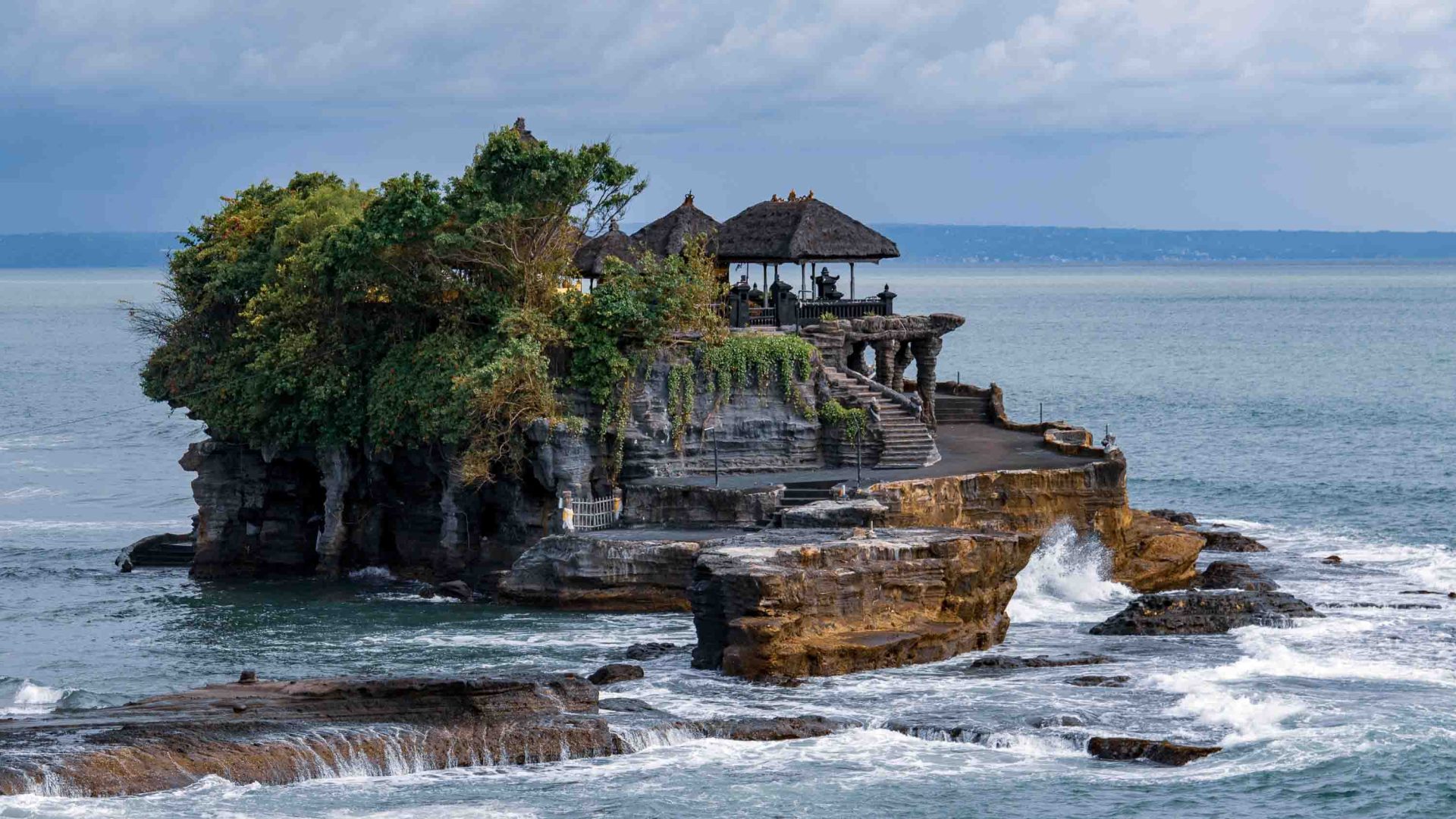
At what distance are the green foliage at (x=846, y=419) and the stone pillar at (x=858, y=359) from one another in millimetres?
5312

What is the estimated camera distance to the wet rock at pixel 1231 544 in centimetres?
5638

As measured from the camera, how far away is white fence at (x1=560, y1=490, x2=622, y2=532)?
4791cm

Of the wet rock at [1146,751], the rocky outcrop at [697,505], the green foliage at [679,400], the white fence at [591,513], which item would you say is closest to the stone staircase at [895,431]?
the green foliage at [679,400]

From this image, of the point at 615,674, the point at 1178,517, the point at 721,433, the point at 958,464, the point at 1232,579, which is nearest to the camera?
the point at 615,674

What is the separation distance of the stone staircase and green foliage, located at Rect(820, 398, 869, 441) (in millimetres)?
417

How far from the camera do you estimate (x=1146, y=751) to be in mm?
34125

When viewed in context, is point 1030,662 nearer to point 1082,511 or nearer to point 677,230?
point 1082,511

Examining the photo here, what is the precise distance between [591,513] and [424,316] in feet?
26.3

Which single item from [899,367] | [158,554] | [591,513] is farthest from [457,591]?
[899,367]

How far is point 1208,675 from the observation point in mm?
39406

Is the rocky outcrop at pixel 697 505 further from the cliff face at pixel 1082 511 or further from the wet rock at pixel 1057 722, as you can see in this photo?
the wet rock at pixel 1057 722

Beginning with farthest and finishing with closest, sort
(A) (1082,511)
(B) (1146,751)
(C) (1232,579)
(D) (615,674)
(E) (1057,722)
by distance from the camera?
(A) (1082,511)
(C) (1232,579)
(D) (615,674)
(E) (1057,722)
(B) (1146,751)

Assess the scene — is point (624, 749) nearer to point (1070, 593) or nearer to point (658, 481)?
point (658, 481)

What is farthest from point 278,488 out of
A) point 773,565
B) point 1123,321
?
point 1123,321
